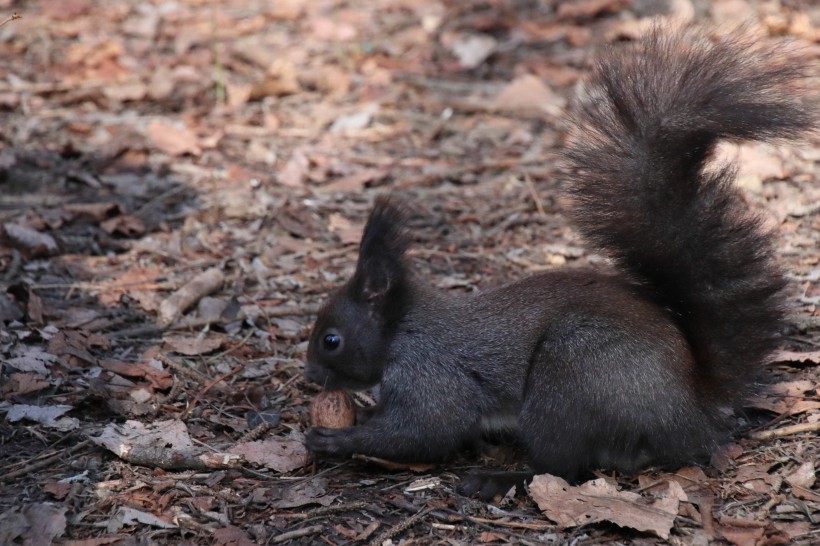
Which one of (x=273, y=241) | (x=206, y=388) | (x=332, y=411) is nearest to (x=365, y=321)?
(x=332, y=411)

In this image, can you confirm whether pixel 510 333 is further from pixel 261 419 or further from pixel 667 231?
pixel 261 419

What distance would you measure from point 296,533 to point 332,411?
2.47ft

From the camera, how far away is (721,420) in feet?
11.6

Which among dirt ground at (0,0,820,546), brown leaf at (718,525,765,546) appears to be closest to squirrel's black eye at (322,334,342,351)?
dirt ground at (0,0,820,546)

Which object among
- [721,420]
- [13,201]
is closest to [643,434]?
[721,420]

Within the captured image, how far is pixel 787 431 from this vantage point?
145 inches

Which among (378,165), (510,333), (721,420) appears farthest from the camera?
(378,165)

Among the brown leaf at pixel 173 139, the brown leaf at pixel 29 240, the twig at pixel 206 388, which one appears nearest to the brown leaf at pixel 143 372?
the twig at pixel 206 388

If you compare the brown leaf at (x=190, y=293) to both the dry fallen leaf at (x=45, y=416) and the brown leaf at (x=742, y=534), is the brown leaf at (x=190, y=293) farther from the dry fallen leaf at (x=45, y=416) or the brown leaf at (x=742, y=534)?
the brown leaf at (x=742, y=534)

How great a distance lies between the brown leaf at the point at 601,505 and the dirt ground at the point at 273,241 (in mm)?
14

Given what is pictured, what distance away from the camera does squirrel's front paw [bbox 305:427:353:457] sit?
3670 millimetres

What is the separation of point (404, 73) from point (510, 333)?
489 cm

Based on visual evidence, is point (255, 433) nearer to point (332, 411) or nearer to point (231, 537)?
point (332, 411)

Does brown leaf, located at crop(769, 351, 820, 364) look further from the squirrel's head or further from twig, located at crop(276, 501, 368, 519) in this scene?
twig, located at crop(276, 501, 368, 519)
